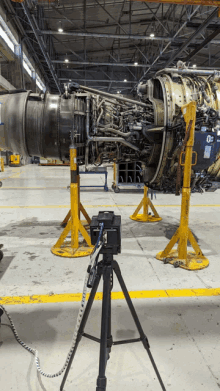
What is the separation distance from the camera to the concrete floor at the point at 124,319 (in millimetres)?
1962

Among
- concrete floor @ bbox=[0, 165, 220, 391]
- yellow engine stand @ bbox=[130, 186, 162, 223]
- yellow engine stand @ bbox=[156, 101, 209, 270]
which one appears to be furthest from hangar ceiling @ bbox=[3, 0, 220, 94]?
concrete floor @ bbox=[0, 165, 220, 391]

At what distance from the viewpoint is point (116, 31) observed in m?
14.6

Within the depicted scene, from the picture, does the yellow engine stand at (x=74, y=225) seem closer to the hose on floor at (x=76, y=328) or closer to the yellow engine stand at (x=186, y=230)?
the yellow engine stand at (x=186, y=230)

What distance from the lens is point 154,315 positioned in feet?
8.63

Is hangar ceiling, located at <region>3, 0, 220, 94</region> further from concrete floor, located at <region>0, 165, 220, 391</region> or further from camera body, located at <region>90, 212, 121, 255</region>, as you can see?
camera body, located at <region>90, 212, 121, 255</region>

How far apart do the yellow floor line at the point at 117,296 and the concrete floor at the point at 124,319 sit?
1.2 inches

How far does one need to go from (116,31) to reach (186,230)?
47.5 feet

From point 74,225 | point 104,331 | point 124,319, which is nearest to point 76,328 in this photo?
point 104,331

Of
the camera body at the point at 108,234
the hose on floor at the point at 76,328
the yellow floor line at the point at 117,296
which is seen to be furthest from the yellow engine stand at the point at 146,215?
the camera body at the point at 108,234

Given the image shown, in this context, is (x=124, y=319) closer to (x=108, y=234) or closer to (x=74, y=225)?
(x=108, y=234)

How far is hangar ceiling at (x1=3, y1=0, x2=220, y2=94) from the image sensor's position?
37.7ft

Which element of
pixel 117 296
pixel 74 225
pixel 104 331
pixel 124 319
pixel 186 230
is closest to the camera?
pixel 104 331

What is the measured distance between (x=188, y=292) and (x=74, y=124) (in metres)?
2.76

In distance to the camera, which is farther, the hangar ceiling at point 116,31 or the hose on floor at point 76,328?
the hangar ceiling at point 116,31
